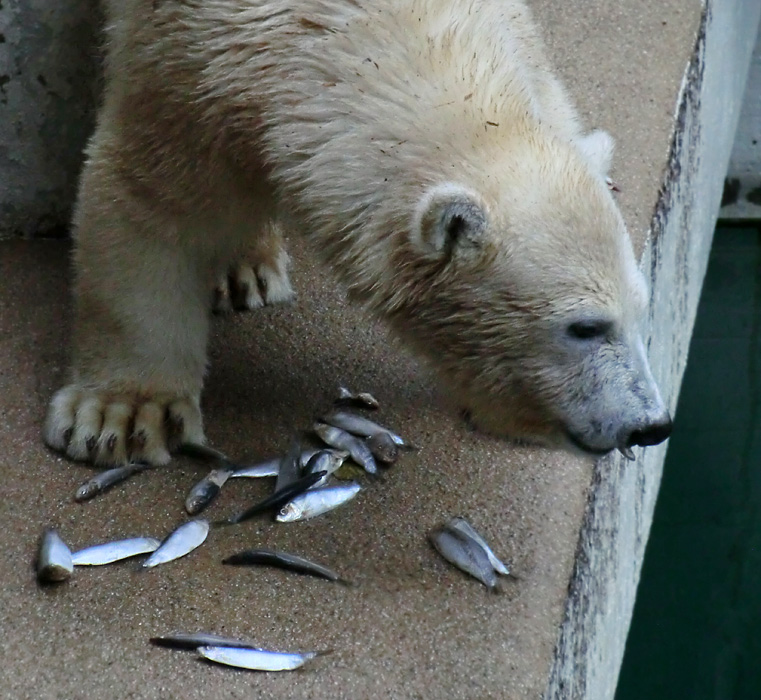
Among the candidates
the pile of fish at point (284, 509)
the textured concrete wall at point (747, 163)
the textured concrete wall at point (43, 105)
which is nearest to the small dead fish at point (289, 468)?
the pile of fish at point (284, 509)

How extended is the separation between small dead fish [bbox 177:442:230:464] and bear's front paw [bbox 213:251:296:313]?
67 centimetres

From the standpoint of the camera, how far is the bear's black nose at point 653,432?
7.08 ft

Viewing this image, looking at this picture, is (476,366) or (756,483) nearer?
(476,366)

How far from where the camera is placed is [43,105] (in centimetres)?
342

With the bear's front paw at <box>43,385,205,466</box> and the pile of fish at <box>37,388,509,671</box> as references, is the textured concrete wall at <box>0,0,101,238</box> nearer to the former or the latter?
the bear's front paw at <box>43,385,205,466</box>

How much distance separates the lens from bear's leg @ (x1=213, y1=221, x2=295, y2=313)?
10.8 feet

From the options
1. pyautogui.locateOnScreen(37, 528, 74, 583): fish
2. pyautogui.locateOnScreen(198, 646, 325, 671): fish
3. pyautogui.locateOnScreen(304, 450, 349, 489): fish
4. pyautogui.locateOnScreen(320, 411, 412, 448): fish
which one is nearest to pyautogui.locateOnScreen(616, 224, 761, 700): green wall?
pyautogui.locateOnScreen(320, 411, 412, 448): fish

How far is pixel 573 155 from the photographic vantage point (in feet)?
7.44

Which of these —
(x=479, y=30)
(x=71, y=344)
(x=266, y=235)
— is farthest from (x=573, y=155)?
(x=71, y=344)

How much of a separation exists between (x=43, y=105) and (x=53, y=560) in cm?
Answer: 165

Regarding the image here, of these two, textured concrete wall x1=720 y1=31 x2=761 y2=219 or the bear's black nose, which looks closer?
the bear's black nose

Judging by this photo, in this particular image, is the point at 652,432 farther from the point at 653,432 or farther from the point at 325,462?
the point at 325,462

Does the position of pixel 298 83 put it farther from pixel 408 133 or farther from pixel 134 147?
pixel 134 147

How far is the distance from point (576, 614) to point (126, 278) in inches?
52.6
